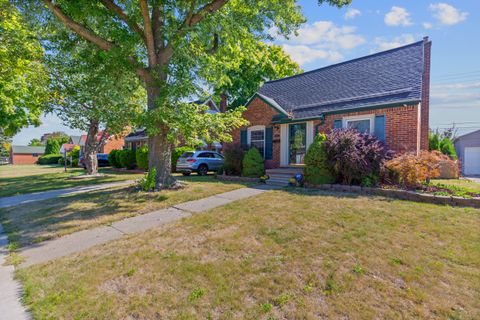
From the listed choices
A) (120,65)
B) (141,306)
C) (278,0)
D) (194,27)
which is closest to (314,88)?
(278,0)

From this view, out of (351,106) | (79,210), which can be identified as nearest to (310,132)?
(351,106)

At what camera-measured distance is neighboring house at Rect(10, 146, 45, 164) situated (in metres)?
56.3

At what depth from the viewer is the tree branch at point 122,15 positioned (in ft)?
27.3

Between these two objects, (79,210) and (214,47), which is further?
(214,47)

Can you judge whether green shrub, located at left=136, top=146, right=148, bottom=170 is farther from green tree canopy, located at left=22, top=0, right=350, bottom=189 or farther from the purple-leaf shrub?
the purple-leaf shrub

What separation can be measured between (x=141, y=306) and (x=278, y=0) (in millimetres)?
10293

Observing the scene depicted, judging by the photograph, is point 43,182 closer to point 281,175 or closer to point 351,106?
point 281,175

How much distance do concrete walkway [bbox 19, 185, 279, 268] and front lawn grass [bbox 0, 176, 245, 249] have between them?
335 mm

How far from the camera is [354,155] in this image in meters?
7.92

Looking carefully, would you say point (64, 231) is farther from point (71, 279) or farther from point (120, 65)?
point (120, 65)

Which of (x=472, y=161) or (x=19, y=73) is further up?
(x=19, y=73)

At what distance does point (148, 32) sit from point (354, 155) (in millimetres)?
7723

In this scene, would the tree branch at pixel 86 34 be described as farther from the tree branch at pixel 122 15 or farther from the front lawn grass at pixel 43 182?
the front lawn grass at pixel 43 182

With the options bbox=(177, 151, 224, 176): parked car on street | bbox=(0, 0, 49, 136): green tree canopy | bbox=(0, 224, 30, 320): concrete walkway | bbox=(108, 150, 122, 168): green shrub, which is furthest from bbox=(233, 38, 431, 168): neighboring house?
bbox=(108, 150, 122, 168): green shrub
